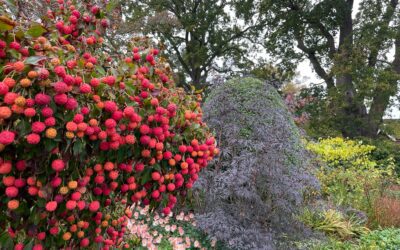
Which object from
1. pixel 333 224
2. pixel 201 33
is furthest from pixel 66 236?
pixel 201 33

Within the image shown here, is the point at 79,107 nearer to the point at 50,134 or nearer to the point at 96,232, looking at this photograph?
the point at 50,134

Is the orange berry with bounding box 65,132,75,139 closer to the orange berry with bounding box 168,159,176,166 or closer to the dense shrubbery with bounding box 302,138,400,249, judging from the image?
the orange berry with bounding box 168,159,176,166

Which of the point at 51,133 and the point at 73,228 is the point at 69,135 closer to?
A: the point at 51,133

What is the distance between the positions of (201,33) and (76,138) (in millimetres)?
14945

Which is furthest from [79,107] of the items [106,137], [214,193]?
[214,193]

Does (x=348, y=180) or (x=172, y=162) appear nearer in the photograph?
(x=172, y=162)

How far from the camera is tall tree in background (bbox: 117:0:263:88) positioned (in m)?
15.0

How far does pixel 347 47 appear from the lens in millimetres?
10305

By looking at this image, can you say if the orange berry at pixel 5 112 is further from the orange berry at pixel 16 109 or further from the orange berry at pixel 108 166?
the orange berry at pixel 108 166

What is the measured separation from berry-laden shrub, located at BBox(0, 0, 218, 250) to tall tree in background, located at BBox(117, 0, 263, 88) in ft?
43.7

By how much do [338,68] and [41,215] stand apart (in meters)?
9.85

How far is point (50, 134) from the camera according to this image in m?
0.87

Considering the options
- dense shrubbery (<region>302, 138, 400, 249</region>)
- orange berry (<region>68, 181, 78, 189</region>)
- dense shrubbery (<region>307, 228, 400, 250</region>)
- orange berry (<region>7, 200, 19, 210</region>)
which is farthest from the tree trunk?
orange berry (<region>7, 200, 19, 210</region>)

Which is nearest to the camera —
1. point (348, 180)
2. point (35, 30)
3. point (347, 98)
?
point (35, 30)
